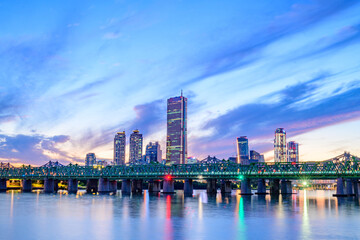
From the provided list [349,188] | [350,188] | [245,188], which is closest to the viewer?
[349,188]

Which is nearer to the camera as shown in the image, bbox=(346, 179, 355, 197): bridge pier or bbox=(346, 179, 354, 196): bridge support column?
bbox=(346, 179, 355, 197): bridge pier

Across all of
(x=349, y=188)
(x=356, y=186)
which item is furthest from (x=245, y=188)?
(x=356, y=186)

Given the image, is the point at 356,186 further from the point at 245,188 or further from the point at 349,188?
the point at 245,188

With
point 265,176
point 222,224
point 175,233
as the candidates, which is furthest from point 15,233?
point 265,176

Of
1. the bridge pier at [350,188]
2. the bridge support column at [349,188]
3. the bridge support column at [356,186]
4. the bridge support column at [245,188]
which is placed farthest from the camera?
the bridge support column at [245,188]

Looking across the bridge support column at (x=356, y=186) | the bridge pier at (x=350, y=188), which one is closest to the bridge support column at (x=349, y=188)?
the bridge pier at (x=350, y=188)

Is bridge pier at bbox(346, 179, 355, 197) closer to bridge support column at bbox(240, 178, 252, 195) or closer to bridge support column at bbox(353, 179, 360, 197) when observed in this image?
bridge support column at bbox(353, 179, 360, 197)

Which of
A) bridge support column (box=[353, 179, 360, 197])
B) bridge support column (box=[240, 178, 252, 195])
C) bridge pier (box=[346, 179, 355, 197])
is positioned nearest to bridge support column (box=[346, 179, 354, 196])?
bridge pier (box=[346, 179, 355, 197])

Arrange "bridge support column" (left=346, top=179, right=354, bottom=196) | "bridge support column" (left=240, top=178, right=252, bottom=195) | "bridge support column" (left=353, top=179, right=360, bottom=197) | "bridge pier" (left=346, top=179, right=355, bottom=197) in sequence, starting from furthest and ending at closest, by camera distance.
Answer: "bridge support column" (left=240, top=178, right=252, bottom=195)
"bridge support column" (left=353, top=179, right=360, bottom=197)
"bridge support column" (left=346, top=179, right=354, bottom=196)
"bridge pier" (left=346, top=179, right=355, bottom=197)

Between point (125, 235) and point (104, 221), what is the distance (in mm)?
14784

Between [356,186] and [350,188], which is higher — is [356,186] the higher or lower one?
the higher one

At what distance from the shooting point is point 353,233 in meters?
44.2

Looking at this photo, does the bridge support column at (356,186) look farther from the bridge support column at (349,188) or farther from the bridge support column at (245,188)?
the bridge support column at (245,188)

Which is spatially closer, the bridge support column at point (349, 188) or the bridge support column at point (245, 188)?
the bridge support column at point (349, 188)
